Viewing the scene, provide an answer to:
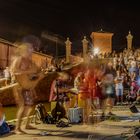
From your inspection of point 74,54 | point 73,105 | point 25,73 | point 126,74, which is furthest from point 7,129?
point 74,54

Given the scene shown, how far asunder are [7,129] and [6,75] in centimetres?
1690

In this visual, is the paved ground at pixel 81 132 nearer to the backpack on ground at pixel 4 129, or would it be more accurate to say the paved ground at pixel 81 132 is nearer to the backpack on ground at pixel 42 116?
the backpack on ground at pixel 4 129

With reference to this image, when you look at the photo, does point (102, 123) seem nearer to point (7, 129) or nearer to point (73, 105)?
point (73, 105)

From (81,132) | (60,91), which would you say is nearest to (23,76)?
(81,132)

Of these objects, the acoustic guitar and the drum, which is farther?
the drum

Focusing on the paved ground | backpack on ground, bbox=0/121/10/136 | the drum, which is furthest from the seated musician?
backpack on ground, bbox=0/121/10/136

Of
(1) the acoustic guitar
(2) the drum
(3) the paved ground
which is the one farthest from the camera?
(2) the drum

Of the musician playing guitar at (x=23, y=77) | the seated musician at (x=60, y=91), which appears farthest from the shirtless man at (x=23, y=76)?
the seated musician at (x=60, y=91)

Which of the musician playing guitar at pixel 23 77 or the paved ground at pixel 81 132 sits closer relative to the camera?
the paved ground at pixel 81 132

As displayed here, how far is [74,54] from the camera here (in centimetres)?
4362

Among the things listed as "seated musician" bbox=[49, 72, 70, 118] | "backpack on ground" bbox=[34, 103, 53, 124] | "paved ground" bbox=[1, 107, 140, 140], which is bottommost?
"paved ground" bbox=[1, 107, 140, 140]

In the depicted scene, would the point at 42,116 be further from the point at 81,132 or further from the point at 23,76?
the point at 23,76

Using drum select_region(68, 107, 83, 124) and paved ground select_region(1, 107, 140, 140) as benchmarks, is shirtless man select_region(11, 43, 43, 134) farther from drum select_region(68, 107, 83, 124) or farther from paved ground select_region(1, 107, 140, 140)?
drum select_region(68, 107, 83, 124)

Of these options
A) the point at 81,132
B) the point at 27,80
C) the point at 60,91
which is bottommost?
the point at 81,132
